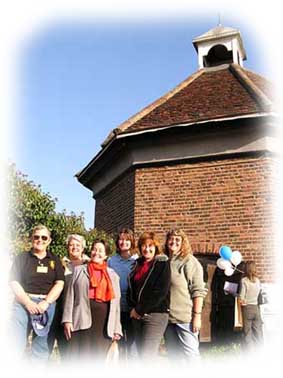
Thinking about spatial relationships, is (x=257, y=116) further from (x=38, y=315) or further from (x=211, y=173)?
(x=38, y=315)

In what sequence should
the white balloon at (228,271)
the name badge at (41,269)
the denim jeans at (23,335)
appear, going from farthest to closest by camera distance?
the white balloon at (228,271), the name badge at (41,269), the denim jeans at (23,335)

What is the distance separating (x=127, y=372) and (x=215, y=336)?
5.05m

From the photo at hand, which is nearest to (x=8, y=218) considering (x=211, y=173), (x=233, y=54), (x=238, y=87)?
(x=211, y=173)

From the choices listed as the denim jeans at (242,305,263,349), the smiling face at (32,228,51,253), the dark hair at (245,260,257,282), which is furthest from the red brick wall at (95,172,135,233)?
the smiling face at (32,228,51,253)

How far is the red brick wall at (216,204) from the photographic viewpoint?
8844 millimetres

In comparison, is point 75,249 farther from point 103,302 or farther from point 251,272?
point 251,272

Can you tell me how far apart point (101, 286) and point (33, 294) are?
0.70m

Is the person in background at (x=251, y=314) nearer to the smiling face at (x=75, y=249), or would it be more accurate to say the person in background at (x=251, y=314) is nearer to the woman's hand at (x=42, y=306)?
the smiling face at (x=75, y=249)

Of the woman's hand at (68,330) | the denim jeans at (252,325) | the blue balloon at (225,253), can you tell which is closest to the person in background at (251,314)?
the denim jeans at (252,325)

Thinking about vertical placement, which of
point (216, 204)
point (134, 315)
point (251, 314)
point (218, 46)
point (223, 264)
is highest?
point (218, 46)

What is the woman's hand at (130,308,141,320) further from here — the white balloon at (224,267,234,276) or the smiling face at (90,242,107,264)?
the white balloon at (224,267,234,276)

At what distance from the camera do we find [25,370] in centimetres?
420

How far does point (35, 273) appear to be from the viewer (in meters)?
4.39

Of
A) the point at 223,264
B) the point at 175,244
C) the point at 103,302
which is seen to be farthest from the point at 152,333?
the point at 223,264
